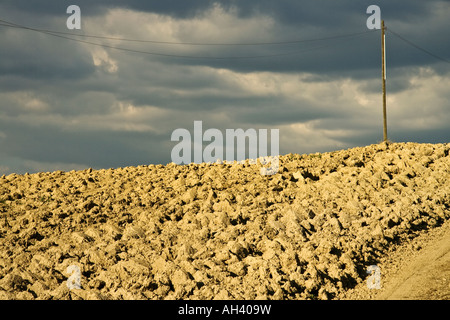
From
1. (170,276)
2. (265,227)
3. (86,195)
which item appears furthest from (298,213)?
(86,195)

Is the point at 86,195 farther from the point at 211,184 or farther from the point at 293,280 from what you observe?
the point at 293,280

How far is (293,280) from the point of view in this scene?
37.9 feet

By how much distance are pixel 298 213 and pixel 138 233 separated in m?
4.51

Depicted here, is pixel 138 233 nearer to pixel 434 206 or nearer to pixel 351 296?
pixel 351 296

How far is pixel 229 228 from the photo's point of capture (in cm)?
1424

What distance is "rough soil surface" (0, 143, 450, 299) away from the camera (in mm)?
11562

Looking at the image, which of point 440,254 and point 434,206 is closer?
point 440,254

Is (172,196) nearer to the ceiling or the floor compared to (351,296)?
nearer to the ceiling

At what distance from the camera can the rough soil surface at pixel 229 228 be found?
1156cm

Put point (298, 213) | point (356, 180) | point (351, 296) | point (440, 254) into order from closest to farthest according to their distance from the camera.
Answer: point (351, 296)
point (440, 254)
point (298, 213)
point (356, 180)

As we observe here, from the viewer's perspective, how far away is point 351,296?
11492mm
